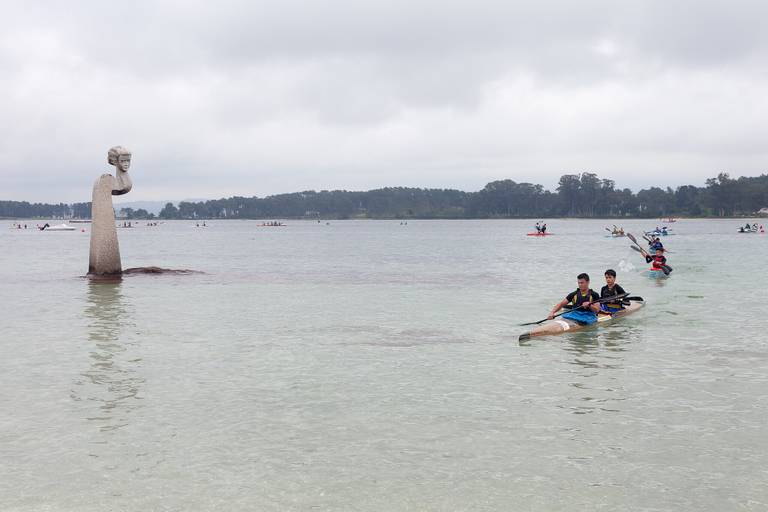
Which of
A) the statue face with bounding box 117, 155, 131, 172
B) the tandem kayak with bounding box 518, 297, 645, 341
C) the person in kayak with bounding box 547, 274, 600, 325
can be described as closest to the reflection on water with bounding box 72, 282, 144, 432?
the tandem kayak with bounding box 518, 297, 645, 341

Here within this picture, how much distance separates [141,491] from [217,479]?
89cm

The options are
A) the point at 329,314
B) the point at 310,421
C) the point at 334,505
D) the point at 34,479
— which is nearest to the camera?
the point at 334,505

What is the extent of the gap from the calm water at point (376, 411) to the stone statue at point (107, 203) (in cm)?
757

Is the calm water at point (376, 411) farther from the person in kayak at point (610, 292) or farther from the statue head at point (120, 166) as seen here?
the statue head at point (120, 166)

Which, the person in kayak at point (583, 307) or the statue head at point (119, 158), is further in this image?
the statue head at point (119, 158)

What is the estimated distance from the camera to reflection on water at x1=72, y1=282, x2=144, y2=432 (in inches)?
463

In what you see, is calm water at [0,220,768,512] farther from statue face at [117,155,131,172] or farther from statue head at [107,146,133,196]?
statue face at [117,155,131,172]

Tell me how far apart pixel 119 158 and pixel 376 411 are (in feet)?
82.7

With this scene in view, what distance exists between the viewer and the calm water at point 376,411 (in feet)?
27.8

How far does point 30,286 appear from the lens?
35.6m

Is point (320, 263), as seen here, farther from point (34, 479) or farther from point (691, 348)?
point (34, 479)

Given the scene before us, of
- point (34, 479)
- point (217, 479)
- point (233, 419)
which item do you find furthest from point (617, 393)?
point (34, 479)

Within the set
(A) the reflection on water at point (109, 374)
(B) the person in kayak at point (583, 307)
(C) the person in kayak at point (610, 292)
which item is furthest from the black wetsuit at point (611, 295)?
(A) the reflection on water at point (109, 374)

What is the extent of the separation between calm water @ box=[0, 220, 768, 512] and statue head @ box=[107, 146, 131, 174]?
379 inches
